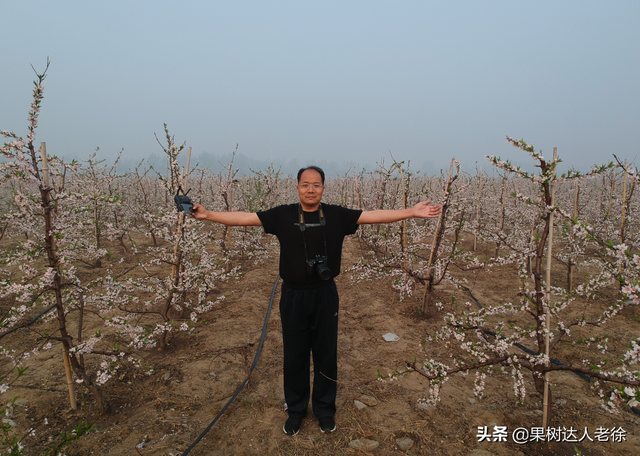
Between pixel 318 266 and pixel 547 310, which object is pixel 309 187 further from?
pixel 547 310

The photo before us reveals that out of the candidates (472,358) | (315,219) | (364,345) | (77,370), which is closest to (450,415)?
(472,358)

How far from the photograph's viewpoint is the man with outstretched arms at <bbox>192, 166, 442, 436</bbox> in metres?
2.79

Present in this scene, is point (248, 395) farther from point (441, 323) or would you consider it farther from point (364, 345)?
point (441, 323)

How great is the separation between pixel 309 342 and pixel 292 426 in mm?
919

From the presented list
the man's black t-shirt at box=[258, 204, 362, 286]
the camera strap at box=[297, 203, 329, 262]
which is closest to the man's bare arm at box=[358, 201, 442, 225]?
the man's black t-shirt at box=[258, 204, 362, 286]

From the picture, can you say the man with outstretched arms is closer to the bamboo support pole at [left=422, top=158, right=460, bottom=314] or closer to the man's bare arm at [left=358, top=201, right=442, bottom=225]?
the man's bare arm at [left=358, top=201, right=442, bottom=225]

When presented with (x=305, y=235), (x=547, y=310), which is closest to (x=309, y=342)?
(x=305, y=235)

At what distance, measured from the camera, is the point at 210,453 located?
9.70 feet

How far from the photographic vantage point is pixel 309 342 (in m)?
3.09

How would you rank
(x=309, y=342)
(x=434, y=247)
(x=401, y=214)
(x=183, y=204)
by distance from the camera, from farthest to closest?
(x=434, y=247) → (x=309, y=342) → (x=401, y=214) → (x=183, y=204)

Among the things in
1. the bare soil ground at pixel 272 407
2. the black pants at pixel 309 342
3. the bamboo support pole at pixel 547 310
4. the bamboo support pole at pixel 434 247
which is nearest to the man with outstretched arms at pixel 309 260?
the black pants at pixel 309 342

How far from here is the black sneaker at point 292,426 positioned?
3.13 m

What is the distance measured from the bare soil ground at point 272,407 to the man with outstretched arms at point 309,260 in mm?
483

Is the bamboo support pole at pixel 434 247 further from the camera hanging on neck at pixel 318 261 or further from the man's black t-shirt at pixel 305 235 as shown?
the camera hanging on neck at pixel 318 261
